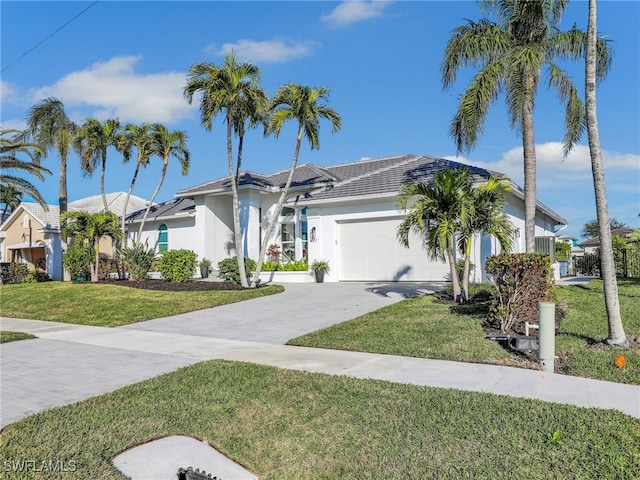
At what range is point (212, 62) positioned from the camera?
638 inches

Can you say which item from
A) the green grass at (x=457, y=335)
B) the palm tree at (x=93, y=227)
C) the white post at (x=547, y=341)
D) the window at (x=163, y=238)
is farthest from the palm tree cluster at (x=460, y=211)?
the window at (x=163, y=238)

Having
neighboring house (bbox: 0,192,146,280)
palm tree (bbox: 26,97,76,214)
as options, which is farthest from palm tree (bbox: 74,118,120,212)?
neighboring house (bbox: 0,192,146,280)

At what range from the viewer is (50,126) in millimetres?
26328

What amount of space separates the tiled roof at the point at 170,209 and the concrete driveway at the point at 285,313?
11.1 m

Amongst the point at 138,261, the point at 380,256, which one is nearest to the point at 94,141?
the point at 138,261

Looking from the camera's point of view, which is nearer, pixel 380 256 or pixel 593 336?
pixel 593 336

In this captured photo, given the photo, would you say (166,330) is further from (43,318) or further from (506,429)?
(506,429)

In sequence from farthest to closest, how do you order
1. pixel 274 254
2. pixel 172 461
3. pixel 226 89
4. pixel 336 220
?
pixel 274 254 < pixel 336 220 < pixel 226 89 < pixel 172 461

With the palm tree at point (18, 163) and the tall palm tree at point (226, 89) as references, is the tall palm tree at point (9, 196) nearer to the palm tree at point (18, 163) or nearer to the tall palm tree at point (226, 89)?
the palm tree at point (18, 163)

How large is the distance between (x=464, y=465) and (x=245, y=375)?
11.9ft

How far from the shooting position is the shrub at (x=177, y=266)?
19.7 metres

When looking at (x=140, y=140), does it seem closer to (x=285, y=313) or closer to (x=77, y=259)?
(x=77, y=259)

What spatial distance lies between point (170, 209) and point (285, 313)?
→ 17193 mm

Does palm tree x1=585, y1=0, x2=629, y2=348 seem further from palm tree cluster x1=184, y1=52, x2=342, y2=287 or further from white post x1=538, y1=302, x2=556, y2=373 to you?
palm tree cluster x1=184, y1=52, x2=342, y2=287
